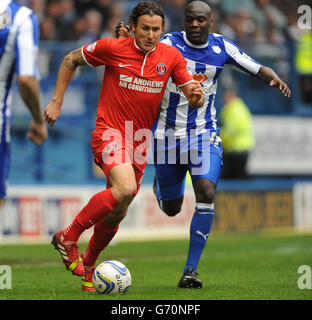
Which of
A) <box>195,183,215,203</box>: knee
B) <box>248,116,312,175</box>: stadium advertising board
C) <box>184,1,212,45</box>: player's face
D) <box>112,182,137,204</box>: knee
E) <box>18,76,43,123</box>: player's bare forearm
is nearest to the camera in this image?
<box>112,182,137,204</box>: knee

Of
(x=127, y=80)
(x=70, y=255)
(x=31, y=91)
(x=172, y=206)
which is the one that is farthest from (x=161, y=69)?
(x=172, y=206)

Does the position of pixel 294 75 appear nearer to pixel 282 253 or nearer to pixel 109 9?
pixel 109 9

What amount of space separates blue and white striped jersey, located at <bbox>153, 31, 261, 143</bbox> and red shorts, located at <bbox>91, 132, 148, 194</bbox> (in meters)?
1.21

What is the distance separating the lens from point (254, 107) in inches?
693

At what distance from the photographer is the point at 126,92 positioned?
6852 millimetres

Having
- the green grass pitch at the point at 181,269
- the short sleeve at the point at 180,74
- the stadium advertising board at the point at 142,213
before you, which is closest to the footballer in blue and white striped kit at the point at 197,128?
the green grass pitch at the point at 181,269

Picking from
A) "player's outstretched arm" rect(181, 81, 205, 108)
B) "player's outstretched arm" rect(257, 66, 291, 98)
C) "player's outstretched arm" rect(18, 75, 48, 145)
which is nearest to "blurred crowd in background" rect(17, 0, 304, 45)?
"player's outstretched arm" rect(257, 66, 291, 98)

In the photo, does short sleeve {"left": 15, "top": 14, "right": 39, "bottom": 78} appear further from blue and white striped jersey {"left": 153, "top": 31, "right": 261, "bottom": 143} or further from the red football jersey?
blue and white striped jersey {"left": 153, "top": 31, "right": 261, "bottom": 143}

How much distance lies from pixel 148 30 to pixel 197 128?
4.95 feet

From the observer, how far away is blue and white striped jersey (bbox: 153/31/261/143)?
25.8 ft

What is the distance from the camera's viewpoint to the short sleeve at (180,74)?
699cm

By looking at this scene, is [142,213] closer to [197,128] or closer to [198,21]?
[197,128]

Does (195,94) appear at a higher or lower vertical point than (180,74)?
lower
